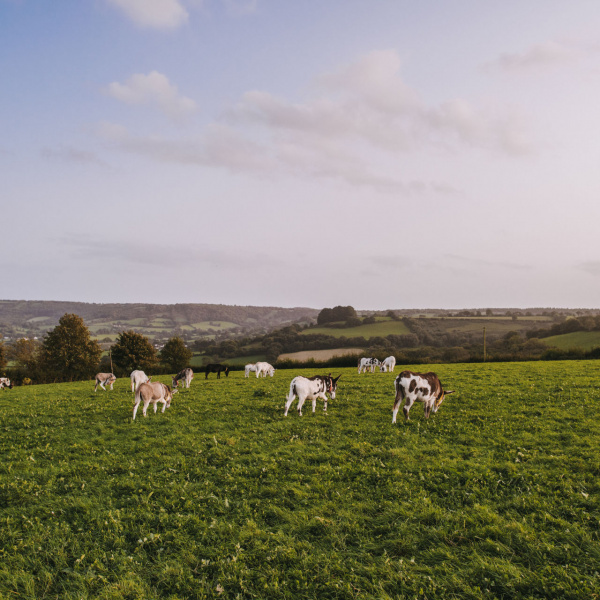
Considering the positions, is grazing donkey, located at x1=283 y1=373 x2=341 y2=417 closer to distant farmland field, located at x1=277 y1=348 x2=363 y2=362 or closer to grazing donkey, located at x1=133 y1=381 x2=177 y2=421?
grazing donkey, located at x1=133 y1=381 x2=177 y2=421

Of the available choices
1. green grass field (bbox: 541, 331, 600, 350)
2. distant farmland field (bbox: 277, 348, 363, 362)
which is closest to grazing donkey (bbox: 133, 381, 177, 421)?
distant farmland field (bbox: 277, 348, 363, 362)

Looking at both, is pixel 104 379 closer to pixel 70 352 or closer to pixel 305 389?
pixel 305 389

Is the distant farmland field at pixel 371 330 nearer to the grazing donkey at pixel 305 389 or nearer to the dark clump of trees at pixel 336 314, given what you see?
the dark clump of trees at pixel 336 314

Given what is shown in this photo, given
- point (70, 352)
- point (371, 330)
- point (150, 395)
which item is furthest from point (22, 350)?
point (371, 330)

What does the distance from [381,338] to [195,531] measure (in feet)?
305

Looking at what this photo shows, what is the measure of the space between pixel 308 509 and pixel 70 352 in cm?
6764

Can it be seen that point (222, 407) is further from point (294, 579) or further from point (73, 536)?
point (294, 579)

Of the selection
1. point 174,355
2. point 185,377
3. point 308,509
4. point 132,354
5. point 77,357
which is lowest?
point 174,355

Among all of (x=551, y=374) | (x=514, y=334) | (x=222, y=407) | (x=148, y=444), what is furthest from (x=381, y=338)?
(x=148, y=444)

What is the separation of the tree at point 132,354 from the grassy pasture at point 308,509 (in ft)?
170

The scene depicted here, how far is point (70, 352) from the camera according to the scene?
61.6 meters

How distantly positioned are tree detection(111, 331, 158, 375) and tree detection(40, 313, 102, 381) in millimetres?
4067

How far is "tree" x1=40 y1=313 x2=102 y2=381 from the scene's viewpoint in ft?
202

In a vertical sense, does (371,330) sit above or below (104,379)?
below
